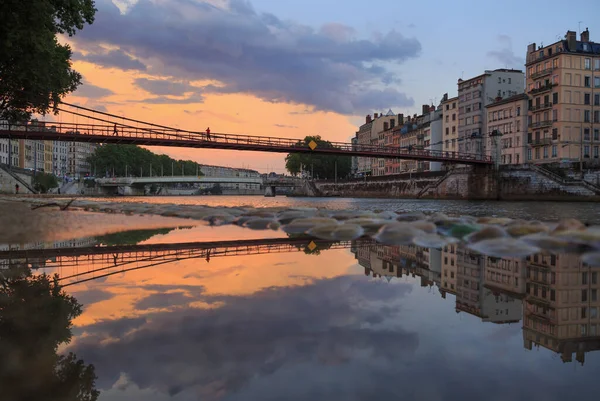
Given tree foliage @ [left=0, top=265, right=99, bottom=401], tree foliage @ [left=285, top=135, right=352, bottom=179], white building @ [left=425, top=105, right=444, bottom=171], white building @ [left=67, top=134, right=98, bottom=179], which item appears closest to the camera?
tree foliage @ [left=0, top=265, right=99, bottom=401]

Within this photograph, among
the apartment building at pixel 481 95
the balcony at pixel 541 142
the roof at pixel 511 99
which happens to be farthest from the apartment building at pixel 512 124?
the apartment building at pixel 481 95

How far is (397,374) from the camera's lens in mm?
1548

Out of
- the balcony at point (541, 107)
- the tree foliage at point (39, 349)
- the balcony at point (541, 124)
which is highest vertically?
the balcony at point (541, 107)

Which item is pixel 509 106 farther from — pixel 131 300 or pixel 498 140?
pixel 131 300

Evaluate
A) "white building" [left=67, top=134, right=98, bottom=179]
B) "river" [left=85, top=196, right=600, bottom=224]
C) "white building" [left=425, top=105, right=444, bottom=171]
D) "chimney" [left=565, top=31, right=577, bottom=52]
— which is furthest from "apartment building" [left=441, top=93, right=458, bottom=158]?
"white building" [left=67, top=134, right=98, bottom=179]

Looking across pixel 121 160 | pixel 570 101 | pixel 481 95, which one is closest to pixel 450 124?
pixel 481 95

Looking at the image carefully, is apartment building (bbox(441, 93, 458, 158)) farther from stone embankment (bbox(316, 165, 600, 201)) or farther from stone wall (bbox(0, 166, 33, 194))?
stone wall (bbox(0, 166, 33, 194))

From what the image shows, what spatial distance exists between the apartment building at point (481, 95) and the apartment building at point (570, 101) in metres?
12.4

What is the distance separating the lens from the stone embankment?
137 ft

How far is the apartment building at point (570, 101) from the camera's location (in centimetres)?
5519

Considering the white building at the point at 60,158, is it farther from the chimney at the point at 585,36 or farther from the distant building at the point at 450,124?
the chimney at the point at 585,36

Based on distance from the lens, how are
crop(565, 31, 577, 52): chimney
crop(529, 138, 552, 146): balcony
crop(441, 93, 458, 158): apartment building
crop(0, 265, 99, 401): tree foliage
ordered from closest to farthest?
crop(0, 265, 99, 401): tree foliage
crop(565, 31, 577, 52): chimney
crop(529, 138, 552, 146): balcony
crop(441, 93, 458, 158): apartment building

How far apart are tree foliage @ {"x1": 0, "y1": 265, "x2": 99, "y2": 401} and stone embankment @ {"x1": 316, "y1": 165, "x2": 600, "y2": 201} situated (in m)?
44.4

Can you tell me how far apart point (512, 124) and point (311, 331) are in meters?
68.5
